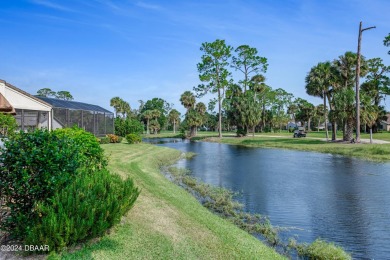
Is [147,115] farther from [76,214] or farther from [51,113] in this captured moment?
[76,214]

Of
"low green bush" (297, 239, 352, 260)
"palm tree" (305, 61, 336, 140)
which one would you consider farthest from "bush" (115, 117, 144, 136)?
"low green bush" (297, 239, 352, 260)

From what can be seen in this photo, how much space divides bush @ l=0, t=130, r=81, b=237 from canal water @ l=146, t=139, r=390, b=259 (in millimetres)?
7233

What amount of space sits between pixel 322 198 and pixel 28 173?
13.1 metres

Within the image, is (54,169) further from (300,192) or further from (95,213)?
(300,192)

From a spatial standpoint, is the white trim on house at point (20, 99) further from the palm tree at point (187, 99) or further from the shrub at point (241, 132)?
the palm tree at point (187, 99)

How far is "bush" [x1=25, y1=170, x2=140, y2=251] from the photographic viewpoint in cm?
570

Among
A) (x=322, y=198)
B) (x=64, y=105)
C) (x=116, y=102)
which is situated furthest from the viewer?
(x=116, y=102)

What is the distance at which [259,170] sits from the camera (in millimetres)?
24297

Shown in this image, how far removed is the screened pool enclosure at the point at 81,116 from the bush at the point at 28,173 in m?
26.1

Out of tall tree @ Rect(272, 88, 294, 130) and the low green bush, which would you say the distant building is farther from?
tall tree @ Rect(272, 88, 294, 130)

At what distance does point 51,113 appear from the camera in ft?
105

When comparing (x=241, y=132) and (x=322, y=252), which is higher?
(x=241, y=132)

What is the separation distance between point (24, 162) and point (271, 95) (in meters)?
81.9

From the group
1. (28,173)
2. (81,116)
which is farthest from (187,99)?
(28,173)
